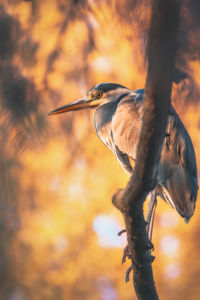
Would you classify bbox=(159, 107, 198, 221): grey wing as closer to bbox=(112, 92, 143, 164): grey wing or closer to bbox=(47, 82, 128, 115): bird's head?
bbox=(112, 92, 143, 164): grey wing

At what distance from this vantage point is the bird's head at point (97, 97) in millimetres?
1574

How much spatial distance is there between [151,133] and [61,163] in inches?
56.9

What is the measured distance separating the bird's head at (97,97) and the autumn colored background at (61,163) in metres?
0.42

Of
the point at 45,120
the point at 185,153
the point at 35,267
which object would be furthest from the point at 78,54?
the point at 35,267

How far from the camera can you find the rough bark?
0.63 meters

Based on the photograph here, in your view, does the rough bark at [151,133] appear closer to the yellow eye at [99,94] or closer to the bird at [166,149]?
the bird at [166,149]

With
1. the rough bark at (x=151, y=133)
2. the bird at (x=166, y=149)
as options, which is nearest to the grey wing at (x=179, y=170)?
the bird at (x=166, y=149)

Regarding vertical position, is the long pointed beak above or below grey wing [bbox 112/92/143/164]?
above

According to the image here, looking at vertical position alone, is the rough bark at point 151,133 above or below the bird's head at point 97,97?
below

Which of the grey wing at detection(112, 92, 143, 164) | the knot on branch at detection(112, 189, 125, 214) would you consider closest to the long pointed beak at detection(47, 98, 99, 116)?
the grey wing at detection(112, 92, 143, 164)

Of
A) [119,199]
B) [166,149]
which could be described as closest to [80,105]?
[166,149]

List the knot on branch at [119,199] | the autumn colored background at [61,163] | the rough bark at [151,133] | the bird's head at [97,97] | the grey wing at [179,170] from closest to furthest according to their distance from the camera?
the rough bark at [151,133], the knot on branch at [119,199], the grey wing at [179,170], the bird's head at [97,97], the autumn colored background at [61,163]

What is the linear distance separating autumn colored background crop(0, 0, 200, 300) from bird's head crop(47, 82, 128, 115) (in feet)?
1.37

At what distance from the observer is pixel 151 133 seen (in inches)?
30.5
